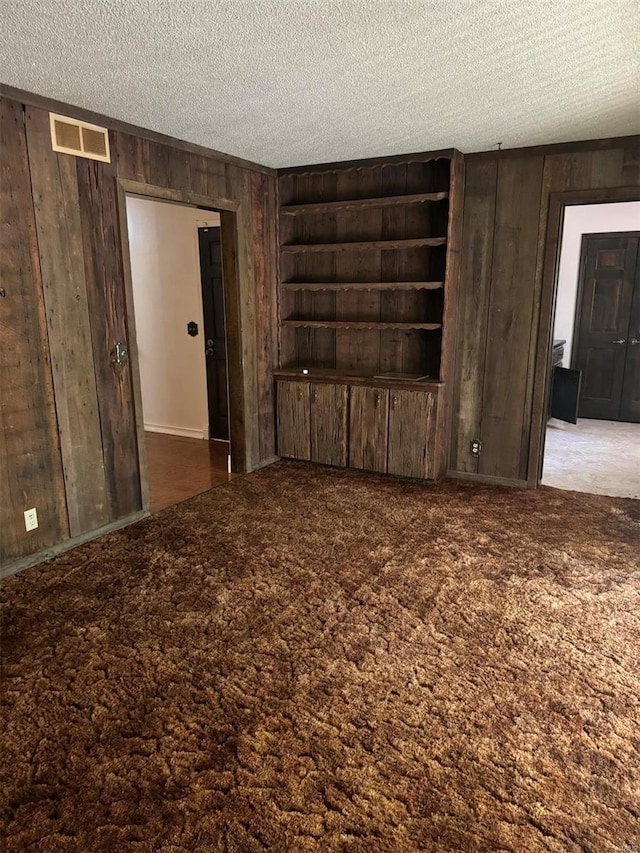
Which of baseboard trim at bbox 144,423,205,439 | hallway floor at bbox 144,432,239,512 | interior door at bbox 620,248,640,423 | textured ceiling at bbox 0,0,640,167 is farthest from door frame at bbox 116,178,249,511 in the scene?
interior door at bbox 620,248,640,423

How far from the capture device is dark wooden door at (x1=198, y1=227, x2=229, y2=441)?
18.2 ft

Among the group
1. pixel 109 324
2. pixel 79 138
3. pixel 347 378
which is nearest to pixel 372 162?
pixel 347 378

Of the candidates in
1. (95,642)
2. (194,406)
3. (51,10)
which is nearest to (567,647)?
(95,642)

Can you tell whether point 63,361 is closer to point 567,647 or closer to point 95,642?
point 95,642

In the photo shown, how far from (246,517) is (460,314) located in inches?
91.4

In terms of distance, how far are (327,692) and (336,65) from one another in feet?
8.77

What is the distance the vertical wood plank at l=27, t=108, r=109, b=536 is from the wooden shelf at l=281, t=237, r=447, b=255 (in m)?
2.07

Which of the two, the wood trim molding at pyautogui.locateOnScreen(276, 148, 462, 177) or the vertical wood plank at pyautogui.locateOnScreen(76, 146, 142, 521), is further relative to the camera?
the wood trim molding at pyautogui.locateOnScreen(276, 148, 462, 177)

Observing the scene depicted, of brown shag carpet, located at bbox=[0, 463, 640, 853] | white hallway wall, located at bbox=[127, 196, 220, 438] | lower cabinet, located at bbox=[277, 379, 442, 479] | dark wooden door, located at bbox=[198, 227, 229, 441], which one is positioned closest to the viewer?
brown shag carpet, located at bbox=[0, 463, 640, 853]

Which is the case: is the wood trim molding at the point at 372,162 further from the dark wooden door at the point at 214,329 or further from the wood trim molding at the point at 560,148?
the dark wooden door at the point at 214,329

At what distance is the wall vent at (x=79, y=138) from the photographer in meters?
3.18

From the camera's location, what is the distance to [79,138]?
3287 mm

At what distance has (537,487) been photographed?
4.58 meters

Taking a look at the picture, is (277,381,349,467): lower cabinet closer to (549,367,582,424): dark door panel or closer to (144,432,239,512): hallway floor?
(144,432,239,512): hallway floor
